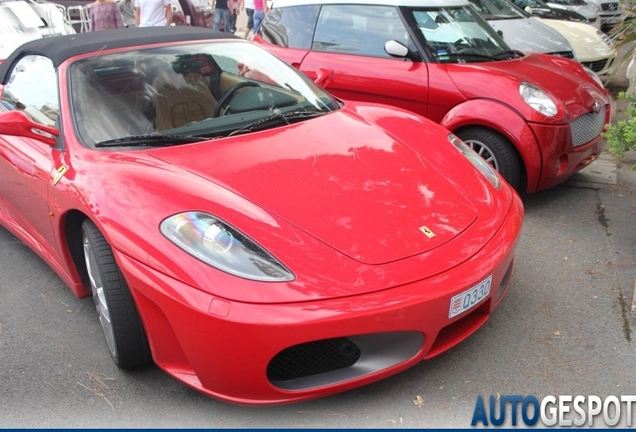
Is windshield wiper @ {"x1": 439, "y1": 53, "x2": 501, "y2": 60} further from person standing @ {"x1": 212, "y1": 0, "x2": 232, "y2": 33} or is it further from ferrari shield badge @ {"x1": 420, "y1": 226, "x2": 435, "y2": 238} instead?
person standing @ {"x1": 212, "y1": 0, "x2": 232, "y2": 33}

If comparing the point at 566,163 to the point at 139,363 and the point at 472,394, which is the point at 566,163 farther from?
the point at 139,363

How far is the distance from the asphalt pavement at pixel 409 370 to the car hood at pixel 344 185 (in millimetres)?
606

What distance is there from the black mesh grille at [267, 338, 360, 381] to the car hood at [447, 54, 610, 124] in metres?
2.64

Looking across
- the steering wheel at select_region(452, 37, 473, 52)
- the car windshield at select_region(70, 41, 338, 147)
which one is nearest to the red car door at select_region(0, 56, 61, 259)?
the car windshield at select_region(70, 41, 338, 147)

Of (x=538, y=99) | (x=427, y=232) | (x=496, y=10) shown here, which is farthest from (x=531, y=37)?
(x=427, y=232)

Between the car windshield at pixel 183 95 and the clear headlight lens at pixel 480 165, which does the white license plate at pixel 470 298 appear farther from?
the car windshield at pixel 183 95

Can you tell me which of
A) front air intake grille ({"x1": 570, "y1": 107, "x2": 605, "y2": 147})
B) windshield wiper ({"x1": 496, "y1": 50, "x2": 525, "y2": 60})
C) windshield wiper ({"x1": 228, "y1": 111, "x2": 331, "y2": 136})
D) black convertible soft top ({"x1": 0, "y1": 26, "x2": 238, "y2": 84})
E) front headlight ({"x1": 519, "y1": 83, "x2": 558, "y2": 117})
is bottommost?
front air intake grille ({"x1": 570, "y1": 107, "x2": 605, "y2": 147})

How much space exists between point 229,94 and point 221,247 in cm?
136

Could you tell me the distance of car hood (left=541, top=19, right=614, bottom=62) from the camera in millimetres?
8055

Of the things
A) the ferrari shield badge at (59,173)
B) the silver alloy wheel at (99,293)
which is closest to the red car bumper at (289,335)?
the silver alloy wheel at (99,293)

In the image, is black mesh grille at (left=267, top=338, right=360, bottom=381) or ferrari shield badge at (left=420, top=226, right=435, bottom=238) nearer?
black mesh grille at (left=267, top=338, right=360, bottom=381)

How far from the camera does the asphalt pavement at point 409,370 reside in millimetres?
2562

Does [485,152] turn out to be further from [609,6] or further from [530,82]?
[609,6]

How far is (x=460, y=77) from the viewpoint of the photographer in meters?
4.73
